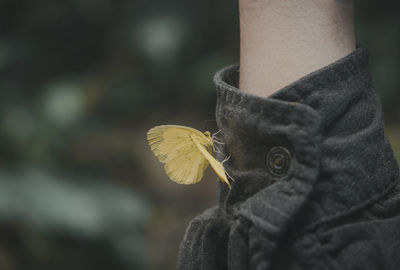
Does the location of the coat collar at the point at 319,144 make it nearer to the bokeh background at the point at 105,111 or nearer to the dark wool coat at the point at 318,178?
the dark wool coat at the point at 318,178

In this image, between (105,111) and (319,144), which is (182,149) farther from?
(105,111)

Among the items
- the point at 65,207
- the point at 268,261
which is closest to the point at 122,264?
the point at 65,207

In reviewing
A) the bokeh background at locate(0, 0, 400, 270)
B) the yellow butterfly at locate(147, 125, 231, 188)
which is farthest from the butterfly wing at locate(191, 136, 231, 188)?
the bokeh background at locate(0, 0, 400, 270)

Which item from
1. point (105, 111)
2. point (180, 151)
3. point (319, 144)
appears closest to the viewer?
point (319, 144)

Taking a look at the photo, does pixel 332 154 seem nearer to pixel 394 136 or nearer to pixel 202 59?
pixel 394 136

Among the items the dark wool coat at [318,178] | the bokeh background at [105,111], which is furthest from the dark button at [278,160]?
the bokeh background at [105,111]

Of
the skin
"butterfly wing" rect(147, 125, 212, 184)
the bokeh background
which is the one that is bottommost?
the bokeh background

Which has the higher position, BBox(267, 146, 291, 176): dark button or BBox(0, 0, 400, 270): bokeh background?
BBox(267, 146, 291, 176): dark button

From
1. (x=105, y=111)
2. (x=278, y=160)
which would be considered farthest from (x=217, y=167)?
(x=105, y=111)

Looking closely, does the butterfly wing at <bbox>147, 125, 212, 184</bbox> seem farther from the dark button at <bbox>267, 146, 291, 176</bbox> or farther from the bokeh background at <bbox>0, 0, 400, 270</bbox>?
the bokeh background at <bbox>0, 0, 400, 270</bbox>
